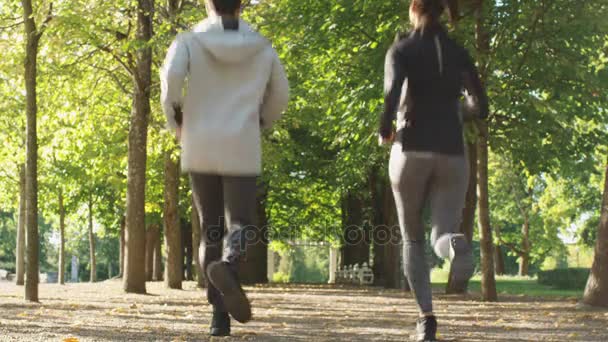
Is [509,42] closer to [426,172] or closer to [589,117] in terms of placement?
[589,117]

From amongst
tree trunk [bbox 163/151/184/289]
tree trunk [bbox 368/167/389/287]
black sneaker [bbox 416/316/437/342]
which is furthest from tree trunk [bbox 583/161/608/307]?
tree trunk [bbox 368/167/389/287]

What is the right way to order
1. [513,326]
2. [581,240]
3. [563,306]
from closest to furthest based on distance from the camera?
[513,326]
[563,306]
[581,240]

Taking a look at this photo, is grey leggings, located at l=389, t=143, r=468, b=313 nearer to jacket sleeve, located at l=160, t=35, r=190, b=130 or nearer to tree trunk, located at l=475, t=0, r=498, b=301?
jacket sleeve, located at l=160, t=35, r=190, b=130

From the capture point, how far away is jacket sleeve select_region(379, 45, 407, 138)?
5.90 metres

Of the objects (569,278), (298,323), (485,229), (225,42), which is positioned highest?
(225,42)

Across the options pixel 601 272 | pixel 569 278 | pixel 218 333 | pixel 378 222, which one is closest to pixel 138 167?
pixel 601 272

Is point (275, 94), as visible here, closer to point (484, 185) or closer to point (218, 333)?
point (218, 333)

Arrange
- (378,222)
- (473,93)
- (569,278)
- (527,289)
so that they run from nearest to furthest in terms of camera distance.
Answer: (473,93), (527,289), (569,278), (378,222)

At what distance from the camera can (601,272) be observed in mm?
13828

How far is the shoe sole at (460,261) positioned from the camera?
564 cm

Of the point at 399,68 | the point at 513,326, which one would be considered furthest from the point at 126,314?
the point at 399,68

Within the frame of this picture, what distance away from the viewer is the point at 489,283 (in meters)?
16.8

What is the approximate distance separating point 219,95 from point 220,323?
5.36 feet

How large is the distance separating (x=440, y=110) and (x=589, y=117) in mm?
12863
